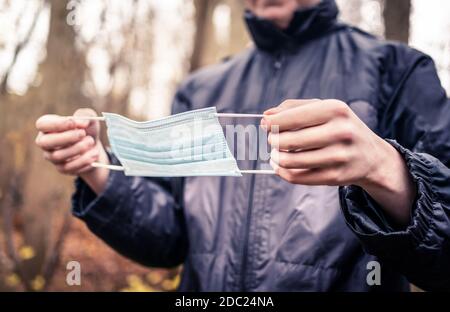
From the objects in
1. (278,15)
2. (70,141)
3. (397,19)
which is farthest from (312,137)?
(397,19)

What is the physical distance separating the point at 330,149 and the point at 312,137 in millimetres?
41

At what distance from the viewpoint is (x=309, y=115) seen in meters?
0.78

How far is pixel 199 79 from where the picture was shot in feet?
5.80

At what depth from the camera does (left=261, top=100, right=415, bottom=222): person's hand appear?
2.51ft

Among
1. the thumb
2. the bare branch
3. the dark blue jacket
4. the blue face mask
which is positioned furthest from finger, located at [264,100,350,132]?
the bare branch

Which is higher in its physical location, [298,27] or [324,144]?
[298,27]

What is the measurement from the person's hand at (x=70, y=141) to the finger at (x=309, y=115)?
2.22ft

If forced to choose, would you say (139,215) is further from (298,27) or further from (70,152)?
(298,27)

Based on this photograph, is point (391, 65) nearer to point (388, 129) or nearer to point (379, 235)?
point (388, 129)

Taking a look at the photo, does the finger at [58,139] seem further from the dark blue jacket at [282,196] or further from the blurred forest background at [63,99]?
the blurred forest background at [63,99]

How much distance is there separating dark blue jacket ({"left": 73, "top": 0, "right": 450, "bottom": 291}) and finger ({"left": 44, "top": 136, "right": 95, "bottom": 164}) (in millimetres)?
203

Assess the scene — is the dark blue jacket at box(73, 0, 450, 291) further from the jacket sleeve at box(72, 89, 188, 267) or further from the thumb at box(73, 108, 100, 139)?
the thumb at box(73, 108, 100, 139)

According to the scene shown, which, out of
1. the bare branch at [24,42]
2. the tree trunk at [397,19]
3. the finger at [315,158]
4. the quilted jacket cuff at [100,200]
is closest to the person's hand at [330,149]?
the finger at [315,158]
